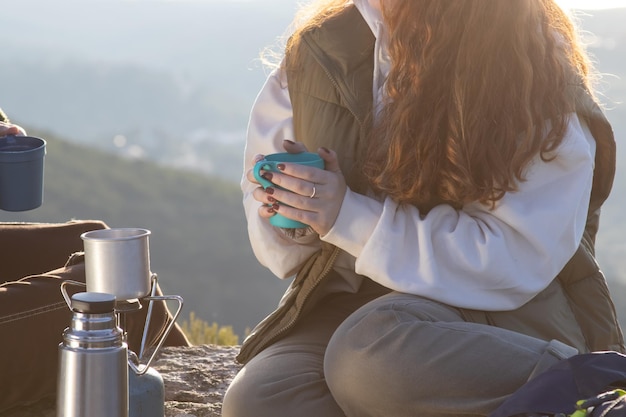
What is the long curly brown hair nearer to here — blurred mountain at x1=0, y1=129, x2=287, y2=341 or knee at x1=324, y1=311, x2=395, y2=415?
knee at x1=324, y1=311, x2=395, y2=415

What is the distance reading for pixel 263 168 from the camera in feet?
6.31

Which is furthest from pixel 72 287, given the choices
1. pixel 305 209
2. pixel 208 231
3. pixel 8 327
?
pixel 208 231

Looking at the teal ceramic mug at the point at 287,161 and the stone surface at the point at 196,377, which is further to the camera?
the stone surface at the point at 196,377

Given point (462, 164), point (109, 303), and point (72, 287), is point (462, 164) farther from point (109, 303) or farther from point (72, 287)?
point (72, 287)

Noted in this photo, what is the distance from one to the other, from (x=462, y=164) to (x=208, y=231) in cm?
3404

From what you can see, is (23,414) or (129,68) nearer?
(23,414)

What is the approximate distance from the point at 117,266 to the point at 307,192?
0.43 metres

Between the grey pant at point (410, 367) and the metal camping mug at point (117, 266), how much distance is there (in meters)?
0.44

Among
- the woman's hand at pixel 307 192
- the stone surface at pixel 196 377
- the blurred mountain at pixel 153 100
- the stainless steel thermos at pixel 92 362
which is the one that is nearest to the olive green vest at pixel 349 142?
the woman's hand at pixel 307 192

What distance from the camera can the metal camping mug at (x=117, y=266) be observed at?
5.71 feet

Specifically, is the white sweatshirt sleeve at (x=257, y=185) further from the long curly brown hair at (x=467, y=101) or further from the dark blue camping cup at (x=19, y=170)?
the dark blue camping cup at (x=19, y=170)

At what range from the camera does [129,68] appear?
73125 millimetres

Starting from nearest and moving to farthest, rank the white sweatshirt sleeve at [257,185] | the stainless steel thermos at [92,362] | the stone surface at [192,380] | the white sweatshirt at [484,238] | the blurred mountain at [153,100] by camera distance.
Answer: the stainless steel thermos at [92,362], the white sweatshirt at [484,238], the white sweatshirt sleeve at [257,185], the stone surface at [192,380], the blurred mountain at [153,100]

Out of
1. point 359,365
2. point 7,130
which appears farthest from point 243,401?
point 7,130
